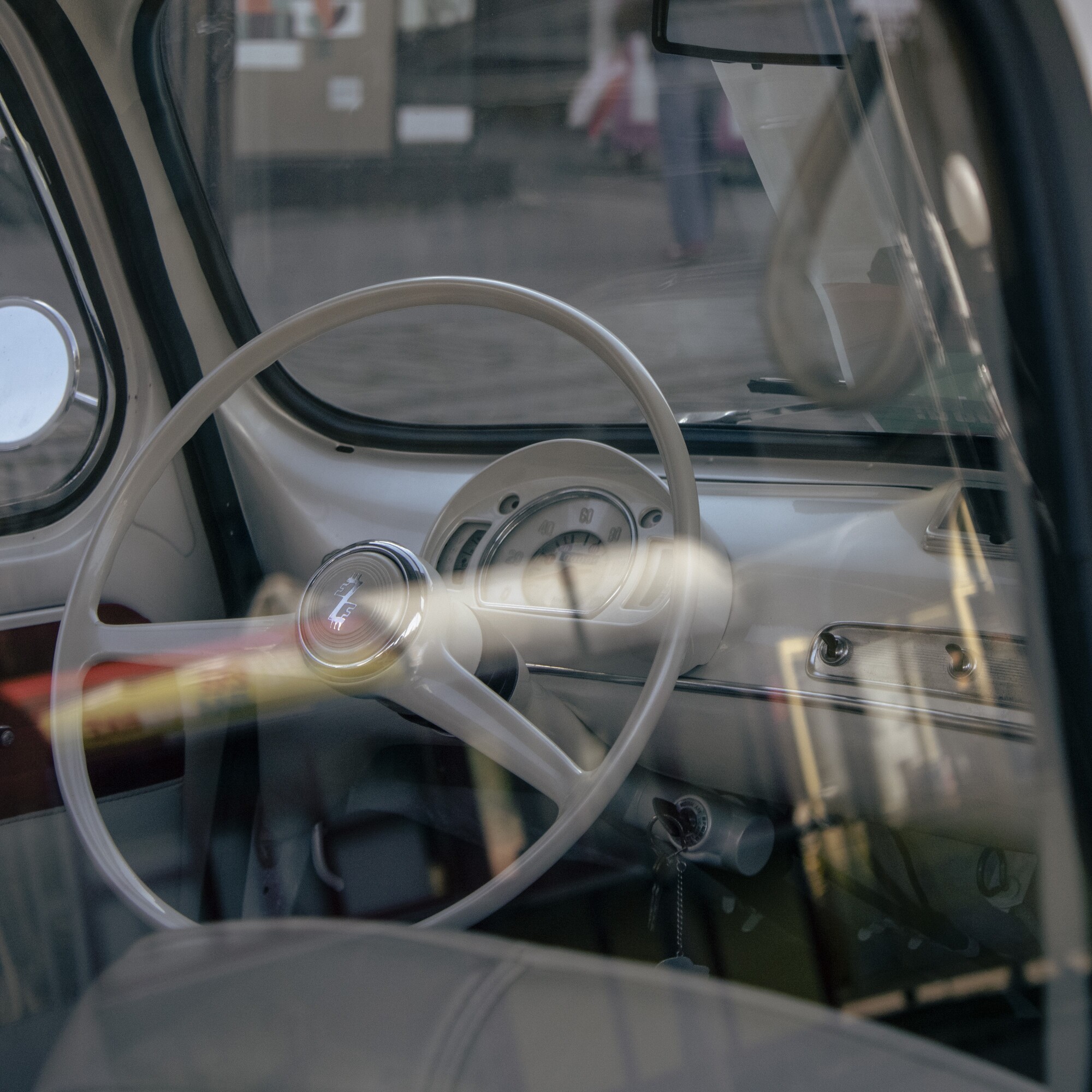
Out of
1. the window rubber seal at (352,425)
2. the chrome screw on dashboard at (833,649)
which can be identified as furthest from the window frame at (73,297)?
the chrome screw on dashboard at (833,649)

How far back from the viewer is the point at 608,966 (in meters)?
0.93

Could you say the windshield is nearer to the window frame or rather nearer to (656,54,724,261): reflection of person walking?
(656,54,724,261): reflection of person walking

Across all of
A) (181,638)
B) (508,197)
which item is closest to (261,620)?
(181,638)

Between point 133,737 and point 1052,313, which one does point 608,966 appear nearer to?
point 1052,313

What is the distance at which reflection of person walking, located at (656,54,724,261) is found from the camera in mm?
1600

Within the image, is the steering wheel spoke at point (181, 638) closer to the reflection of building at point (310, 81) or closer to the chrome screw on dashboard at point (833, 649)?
the chrome screw on dashboard at point (833, 649)

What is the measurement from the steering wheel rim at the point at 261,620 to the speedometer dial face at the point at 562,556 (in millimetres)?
147

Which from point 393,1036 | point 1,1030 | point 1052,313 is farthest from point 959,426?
point 1,1030

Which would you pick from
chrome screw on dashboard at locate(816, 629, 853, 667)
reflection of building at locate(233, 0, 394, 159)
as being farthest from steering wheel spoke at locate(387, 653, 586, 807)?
reflection of building at locate(233, 0, 394, 159)

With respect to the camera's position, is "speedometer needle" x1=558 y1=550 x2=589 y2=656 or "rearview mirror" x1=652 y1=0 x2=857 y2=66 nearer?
"rearview mirror" x1=652 y1=0 x2=857 y2=66

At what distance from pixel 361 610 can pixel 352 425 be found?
3.63 ft

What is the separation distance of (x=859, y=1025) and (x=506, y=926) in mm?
1044

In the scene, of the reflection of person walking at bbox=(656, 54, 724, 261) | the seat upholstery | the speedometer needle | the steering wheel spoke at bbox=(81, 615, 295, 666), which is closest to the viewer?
the seat upholstery

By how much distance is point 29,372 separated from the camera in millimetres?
1867
